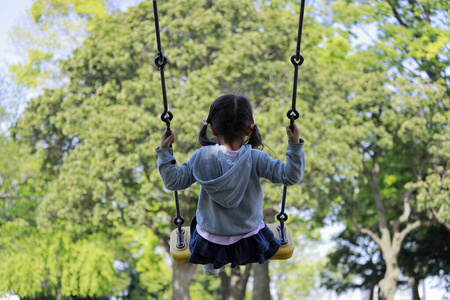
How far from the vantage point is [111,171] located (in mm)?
16156

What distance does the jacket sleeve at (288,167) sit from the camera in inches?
129

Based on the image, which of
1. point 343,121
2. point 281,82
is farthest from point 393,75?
point 281,82

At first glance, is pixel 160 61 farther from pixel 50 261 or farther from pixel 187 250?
pixel 50 261

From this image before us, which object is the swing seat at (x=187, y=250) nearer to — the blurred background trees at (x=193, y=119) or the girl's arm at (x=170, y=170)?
the girl's arm at (x=170, y=170)

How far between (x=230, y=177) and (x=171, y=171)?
0.34 meters

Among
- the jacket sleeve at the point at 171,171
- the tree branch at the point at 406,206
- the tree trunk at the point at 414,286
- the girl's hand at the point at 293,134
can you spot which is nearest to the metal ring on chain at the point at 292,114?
the girl's hand at the point at 293,134

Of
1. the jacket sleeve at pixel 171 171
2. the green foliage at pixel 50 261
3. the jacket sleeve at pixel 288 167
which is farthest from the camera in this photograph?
the green foliage at pixel 50 261

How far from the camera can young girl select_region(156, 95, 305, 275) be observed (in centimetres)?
332

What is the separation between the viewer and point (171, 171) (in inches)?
134

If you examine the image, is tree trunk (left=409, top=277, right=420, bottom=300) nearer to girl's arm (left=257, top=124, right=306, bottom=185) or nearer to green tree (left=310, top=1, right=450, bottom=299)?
green tree (left=310, top=1, right=450, bottom=299)

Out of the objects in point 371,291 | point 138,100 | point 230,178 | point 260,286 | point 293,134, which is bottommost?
point 230,178

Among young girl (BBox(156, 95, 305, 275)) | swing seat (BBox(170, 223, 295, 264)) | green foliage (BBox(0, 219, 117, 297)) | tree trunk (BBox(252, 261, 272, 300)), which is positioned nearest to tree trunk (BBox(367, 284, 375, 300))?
tree trunk (BBox(252, 261, 272, 300))

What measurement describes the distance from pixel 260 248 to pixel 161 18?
14704 millimetres

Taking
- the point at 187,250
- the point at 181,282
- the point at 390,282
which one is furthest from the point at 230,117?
the point at 390,282
